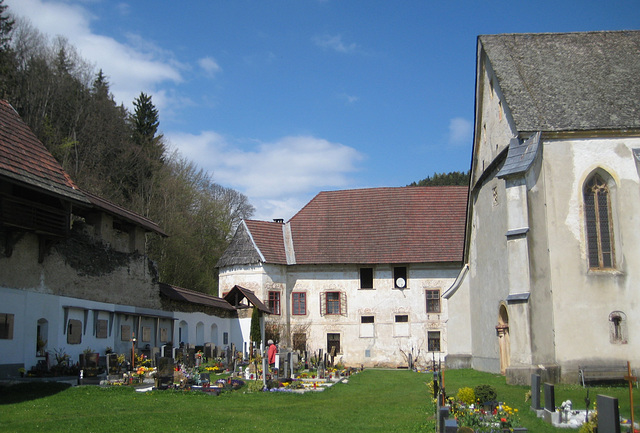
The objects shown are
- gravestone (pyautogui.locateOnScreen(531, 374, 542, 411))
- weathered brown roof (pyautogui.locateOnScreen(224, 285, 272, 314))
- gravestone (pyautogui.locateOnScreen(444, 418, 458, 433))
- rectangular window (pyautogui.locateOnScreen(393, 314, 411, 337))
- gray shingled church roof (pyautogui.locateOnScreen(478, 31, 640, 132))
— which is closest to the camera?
gravestone (pyautogui.locateOnScreen(444, 418, 458, 433))

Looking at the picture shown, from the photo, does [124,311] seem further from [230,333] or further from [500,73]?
[500,73]

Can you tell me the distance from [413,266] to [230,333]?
42.7 ft

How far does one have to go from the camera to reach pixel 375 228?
44844 millimetres

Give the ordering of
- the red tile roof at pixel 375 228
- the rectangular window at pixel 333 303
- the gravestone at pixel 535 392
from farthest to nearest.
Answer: the rectangular window at pixel 333 303 < the red tile roof at pixel 375 228 < the gravestone at pixel 535 392

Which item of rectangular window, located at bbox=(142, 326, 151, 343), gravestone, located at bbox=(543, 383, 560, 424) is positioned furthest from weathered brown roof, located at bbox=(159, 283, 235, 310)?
gravestone, located at bbox=(543, 383, 560, 424)

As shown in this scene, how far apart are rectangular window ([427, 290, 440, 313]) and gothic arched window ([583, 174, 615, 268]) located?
22.4 meters

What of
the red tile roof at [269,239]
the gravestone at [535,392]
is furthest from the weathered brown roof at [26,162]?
the red tile roof at [269,239]

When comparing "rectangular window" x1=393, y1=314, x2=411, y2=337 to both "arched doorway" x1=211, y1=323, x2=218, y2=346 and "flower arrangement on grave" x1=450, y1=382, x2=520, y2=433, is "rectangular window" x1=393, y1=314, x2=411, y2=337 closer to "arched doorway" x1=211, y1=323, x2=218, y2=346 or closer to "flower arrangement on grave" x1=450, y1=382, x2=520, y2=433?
"arched doorway" x1=211, y1=323, x2=218, y2=346

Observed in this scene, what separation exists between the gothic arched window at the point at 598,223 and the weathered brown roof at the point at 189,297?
1861 centimetres

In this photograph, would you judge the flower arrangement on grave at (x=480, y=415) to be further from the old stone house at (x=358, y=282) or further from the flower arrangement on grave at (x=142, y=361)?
the old stone house at (x=358, y=282)

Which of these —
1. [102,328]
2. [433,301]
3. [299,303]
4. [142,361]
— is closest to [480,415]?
[142,361]

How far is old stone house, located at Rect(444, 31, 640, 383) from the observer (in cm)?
1991

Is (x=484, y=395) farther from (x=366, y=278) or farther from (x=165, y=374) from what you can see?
(x=366, y=278)

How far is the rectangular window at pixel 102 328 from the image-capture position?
2464cm
